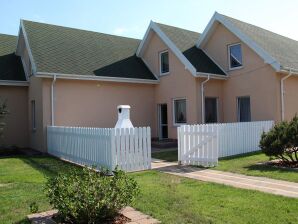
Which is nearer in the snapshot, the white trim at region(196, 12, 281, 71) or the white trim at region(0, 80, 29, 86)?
the white trim at region(196, 12, 281, 71)

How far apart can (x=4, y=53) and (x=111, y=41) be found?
6.76 m

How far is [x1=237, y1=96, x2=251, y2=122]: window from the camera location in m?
18.4

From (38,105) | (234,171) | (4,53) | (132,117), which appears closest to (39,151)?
(38,105)

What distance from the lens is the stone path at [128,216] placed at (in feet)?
18.6

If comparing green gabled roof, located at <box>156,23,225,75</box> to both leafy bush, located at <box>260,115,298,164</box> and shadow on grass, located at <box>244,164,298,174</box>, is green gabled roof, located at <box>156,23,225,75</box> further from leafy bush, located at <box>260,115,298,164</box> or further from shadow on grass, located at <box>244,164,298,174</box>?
shadow on grass, located at <box>244,164,298,174</box>

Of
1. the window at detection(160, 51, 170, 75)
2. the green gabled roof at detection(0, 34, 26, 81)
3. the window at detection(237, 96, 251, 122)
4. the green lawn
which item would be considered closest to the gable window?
the window at detection(237, 96, 251, 122)

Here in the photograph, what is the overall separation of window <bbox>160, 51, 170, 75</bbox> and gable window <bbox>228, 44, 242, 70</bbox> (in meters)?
3.62

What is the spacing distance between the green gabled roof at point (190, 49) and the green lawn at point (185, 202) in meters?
10.00

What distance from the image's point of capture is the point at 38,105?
16969 millimetres

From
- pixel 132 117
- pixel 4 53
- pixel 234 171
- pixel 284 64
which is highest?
pixel 4 53

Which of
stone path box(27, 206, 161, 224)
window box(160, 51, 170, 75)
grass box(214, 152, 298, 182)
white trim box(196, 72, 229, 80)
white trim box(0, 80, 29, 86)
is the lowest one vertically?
stone path box(27, 206, 161, 224)

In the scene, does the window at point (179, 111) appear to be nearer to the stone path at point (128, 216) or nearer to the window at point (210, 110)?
the window at point (210, 110)

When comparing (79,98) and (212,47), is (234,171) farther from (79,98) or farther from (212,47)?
(212,47)

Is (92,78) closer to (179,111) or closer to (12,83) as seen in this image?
(12,83)
